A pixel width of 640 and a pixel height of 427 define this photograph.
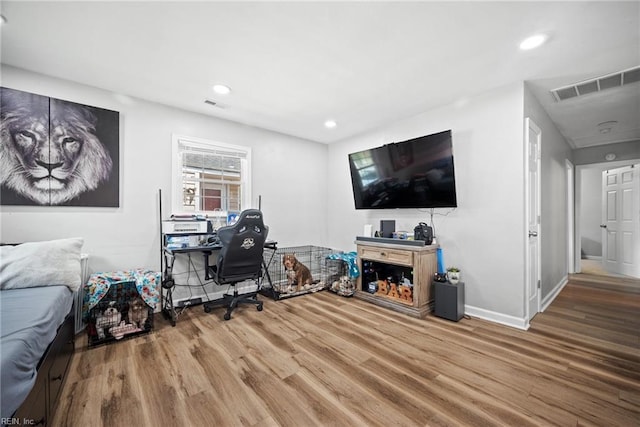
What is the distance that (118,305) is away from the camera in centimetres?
235

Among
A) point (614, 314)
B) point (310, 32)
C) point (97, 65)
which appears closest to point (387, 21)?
point (310, 32)

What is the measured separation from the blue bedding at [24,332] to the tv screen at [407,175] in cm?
335

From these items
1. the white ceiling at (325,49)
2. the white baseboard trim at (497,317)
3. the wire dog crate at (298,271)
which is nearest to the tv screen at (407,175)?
the white ceiling at (325,49)

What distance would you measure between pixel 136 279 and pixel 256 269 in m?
1.16

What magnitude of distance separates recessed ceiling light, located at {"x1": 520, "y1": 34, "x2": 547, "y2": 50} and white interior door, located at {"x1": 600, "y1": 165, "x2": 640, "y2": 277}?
4.61m

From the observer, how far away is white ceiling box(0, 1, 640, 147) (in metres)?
1.74

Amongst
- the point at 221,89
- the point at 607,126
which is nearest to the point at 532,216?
the point at 607,126

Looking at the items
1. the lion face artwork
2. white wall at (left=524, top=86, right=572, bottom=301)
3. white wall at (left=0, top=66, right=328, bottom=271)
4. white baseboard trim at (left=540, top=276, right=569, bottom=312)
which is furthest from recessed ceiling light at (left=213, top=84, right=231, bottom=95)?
white baseboard trim at (left=540, top=276, right=569, bottom=312)

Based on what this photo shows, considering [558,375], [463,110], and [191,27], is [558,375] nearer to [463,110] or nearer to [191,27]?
[463,110]

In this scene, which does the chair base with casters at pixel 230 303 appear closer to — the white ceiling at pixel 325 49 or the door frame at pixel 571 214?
the white ceiling at pixel 325 49

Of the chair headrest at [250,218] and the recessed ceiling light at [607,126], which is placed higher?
the recessed ceiling light at [607,126]

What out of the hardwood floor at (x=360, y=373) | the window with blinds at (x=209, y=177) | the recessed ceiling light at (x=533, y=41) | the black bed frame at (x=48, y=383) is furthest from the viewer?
the window with blinds at (x=209, y=177)

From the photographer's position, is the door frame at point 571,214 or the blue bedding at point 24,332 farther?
the door frame at point 571,214

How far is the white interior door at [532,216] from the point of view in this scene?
2.62m
